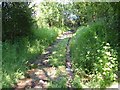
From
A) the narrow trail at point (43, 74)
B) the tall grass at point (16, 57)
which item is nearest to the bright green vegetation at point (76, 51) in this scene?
the tall grass at point (16, 57)

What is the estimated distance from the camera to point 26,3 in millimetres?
14289

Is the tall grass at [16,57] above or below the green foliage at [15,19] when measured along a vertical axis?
below

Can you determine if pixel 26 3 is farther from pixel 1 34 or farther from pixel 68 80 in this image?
pixel 68 80

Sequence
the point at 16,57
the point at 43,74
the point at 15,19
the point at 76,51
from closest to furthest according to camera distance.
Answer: the point at 43,74
the point at 16,57
the point at 76,51
the point at 15,19

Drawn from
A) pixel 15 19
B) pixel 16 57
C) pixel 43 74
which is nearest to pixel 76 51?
pixel 16 57

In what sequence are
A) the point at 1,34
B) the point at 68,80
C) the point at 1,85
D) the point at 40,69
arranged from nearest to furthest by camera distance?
the point at 1,85, the point at 68,80, the point at 40,69, the point at 1,34

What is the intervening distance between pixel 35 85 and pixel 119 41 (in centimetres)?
431

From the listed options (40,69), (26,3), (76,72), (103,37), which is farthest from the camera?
(26,3)

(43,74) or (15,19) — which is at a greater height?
(15,19)

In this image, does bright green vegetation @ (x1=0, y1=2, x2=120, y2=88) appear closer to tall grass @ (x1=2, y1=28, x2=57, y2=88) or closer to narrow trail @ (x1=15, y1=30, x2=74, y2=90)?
tall grass @ (x1=2, y1=28, x2=57, y2=88)

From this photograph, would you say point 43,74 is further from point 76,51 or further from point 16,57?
point 76,51

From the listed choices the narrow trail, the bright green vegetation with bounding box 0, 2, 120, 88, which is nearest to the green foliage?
the bright green vegetation with bounding box 0, 2, 120, 88

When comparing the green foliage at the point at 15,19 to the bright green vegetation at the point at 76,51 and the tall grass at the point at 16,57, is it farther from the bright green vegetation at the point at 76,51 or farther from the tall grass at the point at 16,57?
the tall grass at the point at 16,57

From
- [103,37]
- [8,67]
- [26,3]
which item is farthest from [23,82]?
[26,3]
